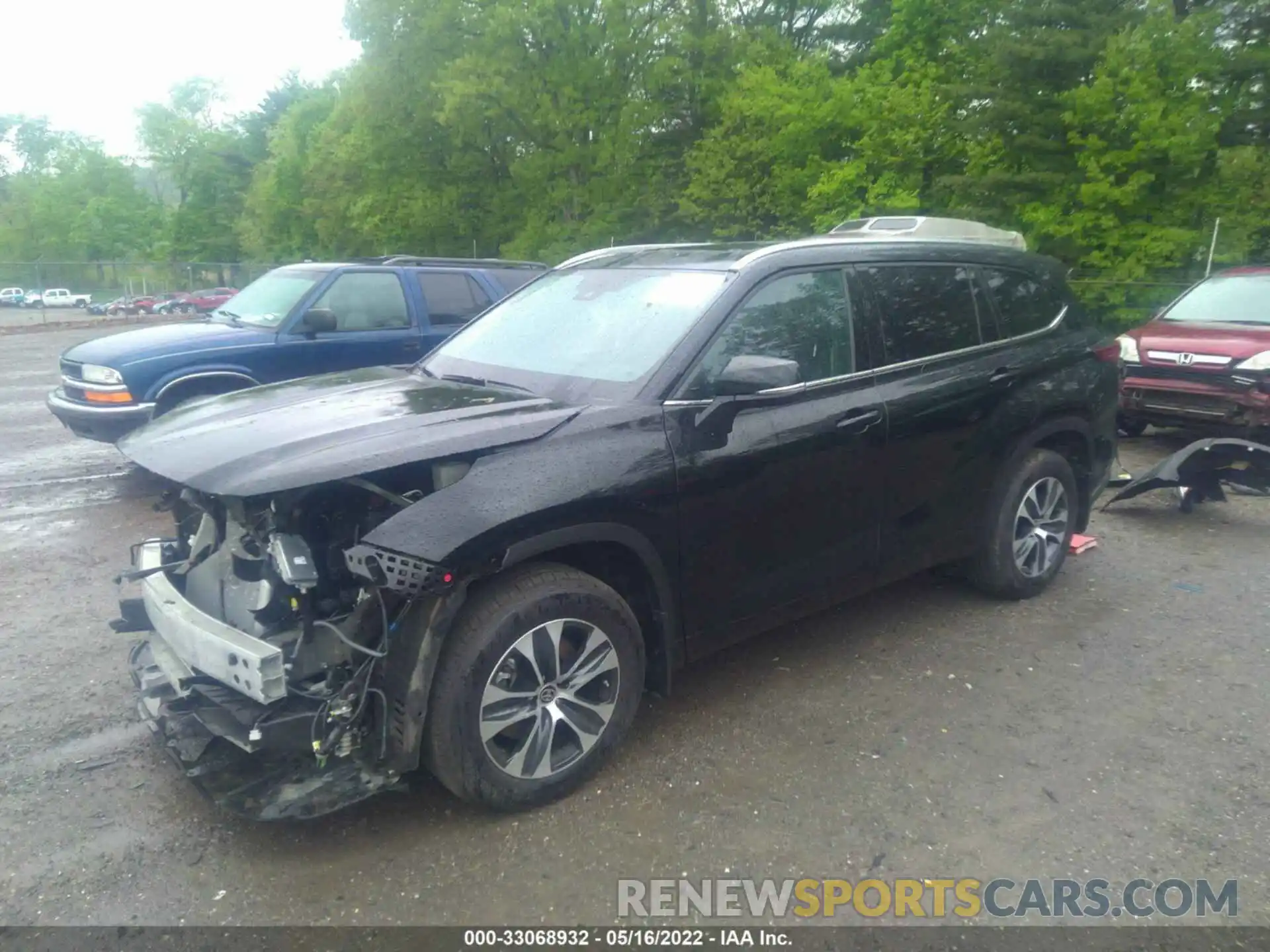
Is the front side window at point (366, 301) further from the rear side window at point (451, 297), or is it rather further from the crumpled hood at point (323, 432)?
the crumpled hood at point (323, 432)

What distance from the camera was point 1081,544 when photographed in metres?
6.00

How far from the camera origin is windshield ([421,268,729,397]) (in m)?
3.74

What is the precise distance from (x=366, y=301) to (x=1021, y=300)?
5.61 m

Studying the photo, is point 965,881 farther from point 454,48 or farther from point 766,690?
point 454,48

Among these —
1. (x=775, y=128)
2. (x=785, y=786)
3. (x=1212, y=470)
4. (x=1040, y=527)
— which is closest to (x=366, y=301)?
(x=1040, y=527)

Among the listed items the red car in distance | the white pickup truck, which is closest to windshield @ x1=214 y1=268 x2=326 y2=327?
the red car in distance

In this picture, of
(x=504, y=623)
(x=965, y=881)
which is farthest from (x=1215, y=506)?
(x=504, y=623)

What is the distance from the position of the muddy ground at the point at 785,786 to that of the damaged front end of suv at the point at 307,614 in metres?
0.27

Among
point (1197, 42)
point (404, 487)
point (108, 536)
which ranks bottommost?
point (108, 536)

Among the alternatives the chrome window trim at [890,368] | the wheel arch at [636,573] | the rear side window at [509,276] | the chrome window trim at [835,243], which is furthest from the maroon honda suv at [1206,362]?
the wheel arch at [636,573]

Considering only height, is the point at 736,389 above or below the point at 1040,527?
above

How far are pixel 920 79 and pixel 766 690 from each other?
66.2 ft

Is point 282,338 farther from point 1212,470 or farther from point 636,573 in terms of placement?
point 1212,470

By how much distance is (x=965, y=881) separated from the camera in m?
2.91
